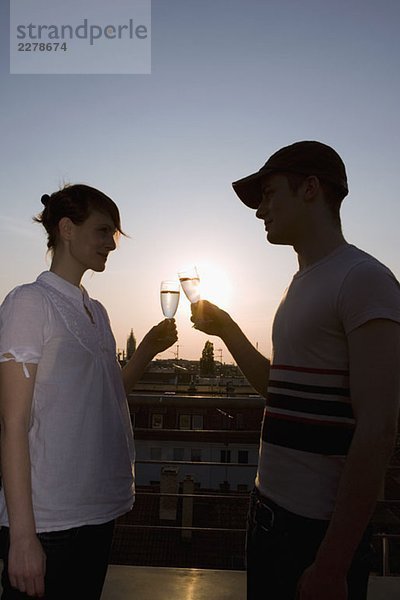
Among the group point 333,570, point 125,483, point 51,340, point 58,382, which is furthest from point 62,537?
point 333,570

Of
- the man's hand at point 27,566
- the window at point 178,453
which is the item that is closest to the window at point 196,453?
the window at point 178,453

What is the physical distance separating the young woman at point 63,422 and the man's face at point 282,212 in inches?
21.6

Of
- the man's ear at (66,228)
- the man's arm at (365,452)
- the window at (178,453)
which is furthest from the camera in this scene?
the window at (178,453)

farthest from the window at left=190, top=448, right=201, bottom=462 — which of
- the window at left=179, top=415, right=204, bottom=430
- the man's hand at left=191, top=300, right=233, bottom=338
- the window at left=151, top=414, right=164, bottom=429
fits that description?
the man's hand at left=191, top=300, right=233, bottom=338

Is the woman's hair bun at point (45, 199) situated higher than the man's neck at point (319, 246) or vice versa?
the woman's hair bun at point (45, 199)

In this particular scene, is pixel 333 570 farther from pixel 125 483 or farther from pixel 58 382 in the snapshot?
pixel 58 382

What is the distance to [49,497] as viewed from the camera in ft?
4.75

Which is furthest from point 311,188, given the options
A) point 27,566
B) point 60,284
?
point 27,566

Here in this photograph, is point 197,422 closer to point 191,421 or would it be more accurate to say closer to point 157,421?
point 191,421

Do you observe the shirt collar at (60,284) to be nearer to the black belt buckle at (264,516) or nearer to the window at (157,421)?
the black belt buckle at (264,516)

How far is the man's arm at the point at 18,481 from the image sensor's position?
132 cm

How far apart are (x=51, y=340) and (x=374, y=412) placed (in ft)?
2.96

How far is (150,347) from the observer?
7.27ft

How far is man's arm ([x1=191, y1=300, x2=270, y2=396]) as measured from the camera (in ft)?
6.50
